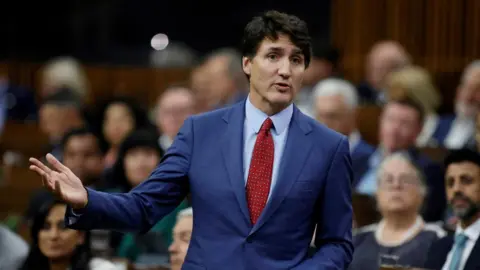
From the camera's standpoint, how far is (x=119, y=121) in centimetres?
677

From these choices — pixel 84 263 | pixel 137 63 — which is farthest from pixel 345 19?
pixel 84 263

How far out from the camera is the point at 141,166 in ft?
18.6

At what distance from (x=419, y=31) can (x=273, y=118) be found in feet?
14.8

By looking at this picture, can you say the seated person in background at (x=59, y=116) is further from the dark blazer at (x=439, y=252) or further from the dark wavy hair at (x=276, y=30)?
the dark wavy hair at (x=276, y=30)

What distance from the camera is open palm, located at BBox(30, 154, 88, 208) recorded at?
111 inches

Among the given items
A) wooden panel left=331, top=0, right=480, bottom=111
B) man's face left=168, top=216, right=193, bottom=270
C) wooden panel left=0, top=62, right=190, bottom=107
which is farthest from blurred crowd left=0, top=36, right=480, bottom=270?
wooden panel left=0, top=62, right=190, bottom=107

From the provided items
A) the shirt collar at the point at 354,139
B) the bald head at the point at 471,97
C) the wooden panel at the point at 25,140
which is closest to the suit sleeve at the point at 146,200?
the shirt collar at the point at 354,139

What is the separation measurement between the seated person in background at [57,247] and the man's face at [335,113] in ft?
5.96

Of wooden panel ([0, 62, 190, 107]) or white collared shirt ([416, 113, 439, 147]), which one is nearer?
white collared shirt ([416, 113, 439, 147])

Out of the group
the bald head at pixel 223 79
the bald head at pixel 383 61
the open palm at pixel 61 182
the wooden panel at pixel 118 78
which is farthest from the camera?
the wooden panel at pixel 118 78

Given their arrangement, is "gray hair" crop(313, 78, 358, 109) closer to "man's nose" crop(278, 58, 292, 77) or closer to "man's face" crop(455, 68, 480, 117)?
"man's face" crop(455, 68, 480, 117)

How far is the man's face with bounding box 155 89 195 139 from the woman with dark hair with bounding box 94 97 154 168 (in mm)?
177

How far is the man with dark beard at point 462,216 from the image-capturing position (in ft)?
14.4

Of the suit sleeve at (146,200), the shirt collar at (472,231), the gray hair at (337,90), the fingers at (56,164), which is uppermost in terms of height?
the fingers at (56,164)
